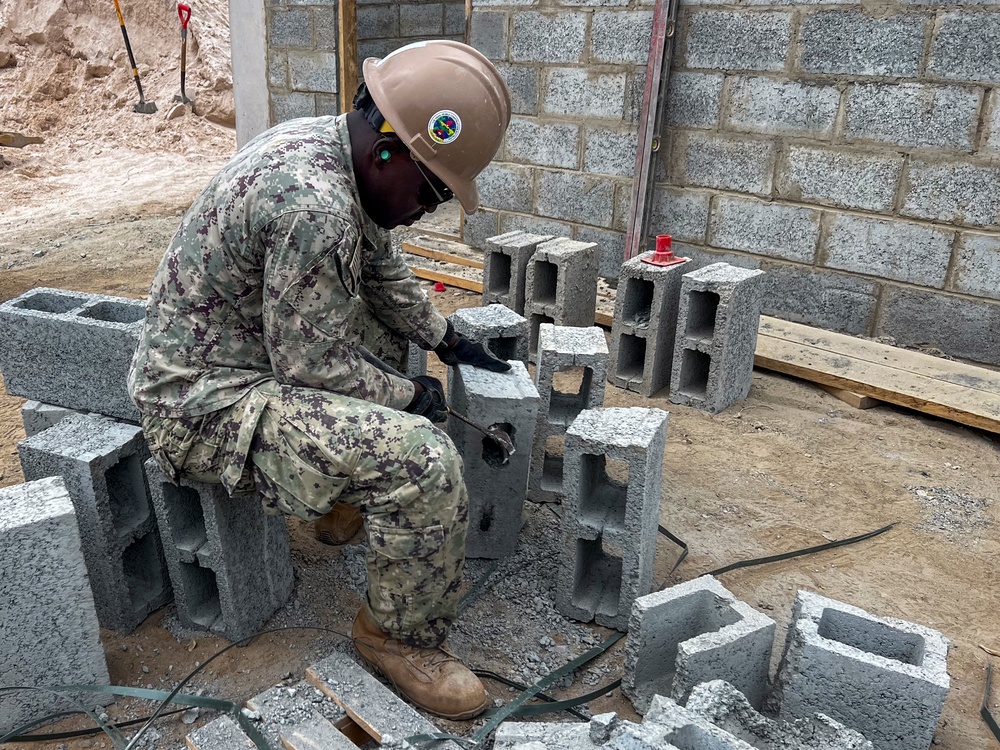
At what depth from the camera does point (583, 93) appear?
5.71 m

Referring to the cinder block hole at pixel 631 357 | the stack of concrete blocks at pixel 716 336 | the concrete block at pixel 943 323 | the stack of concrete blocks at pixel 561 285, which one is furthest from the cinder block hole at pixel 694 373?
the concrete block at pixel 943 323

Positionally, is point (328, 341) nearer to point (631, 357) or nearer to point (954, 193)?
point (631, 357)

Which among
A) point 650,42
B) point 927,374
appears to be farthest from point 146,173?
point 927,374

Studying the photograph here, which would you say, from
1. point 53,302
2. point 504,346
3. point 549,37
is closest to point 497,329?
point 504,346

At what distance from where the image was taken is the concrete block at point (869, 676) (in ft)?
6.75

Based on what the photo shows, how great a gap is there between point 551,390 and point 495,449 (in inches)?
24.1

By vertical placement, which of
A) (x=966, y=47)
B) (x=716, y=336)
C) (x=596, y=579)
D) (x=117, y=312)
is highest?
(x=966, y=47)

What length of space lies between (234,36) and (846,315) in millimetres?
6291

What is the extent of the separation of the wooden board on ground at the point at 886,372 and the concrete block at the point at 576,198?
Result: 58.6 inches

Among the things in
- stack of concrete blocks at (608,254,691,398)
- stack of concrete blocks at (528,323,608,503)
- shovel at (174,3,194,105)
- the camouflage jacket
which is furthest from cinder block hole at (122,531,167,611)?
shovel at (174,3,194,105)

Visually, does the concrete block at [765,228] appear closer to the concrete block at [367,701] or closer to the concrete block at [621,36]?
the concrete block at [621,36]

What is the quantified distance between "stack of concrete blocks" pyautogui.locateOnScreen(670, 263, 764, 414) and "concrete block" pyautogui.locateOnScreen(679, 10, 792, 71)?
1424 millimetres

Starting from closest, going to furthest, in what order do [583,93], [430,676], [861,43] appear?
[430,676] → [861,43] → [583,93]

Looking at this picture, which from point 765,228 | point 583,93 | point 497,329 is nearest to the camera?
point 497,329
